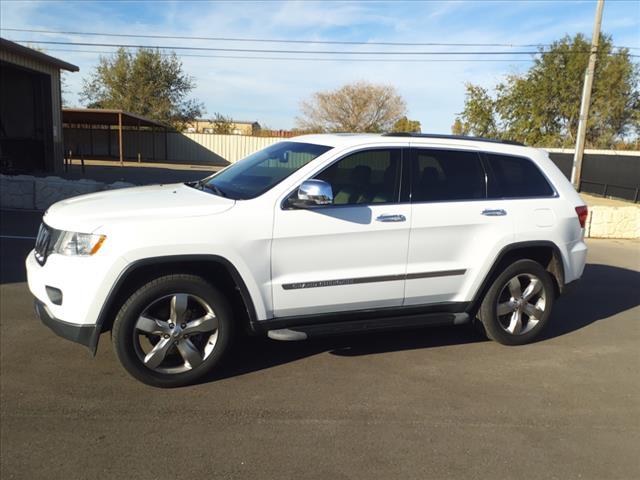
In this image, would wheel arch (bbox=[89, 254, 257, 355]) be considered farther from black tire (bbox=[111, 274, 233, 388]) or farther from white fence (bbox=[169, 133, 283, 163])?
white fence (bbox=[169, 133, 283, 163])

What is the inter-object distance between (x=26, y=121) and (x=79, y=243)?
23.9 m

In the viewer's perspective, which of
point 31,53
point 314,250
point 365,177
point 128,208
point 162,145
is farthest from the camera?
point 162,145

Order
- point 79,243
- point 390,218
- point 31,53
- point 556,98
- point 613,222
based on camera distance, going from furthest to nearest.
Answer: point 556,98, point 31,53, point 613,222, point 390,218, point 79,243

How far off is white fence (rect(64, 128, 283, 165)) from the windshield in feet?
121

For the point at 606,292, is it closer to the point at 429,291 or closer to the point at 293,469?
the point at 429,291

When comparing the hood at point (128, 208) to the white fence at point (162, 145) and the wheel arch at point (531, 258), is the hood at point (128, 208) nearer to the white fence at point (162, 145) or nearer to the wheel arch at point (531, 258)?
the wheel arch at point (531, 258)

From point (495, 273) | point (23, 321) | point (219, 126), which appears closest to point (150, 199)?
point (23, 321)

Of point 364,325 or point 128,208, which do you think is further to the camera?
point 364,325

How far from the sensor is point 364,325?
4.25 m

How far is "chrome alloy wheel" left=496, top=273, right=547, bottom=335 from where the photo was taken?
4820 millimetres

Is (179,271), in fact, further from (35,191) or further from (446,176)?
(35,191)

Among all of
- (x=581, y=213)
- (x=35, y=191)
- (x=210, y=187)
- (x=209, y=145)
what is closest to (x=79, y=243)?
(x=210, y=187)

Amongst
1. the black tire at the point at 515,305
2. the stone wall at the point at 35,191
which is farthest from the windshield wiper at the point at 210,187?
the stone wall at the point at 35,191

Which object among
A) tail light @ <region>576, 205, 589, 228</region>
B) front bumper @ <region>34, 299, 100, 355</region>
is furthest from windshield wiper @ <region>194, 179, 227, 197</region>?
tail light @ <region>576, 205, 589, 228</region>
